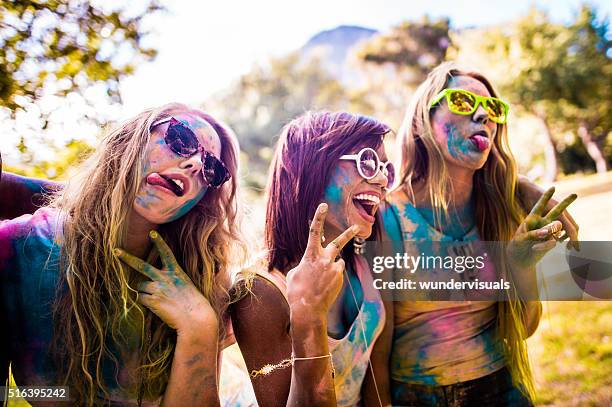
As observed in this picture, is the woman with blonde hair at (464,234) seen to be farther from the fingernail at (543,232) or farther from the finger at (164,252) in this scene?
the finger at (164,252)

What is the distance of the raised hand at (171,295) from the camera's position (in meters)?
1.64

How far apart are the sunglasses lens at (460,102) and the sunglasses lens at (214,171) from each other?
0.85m

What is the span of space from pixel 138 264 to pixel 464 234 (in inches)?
44.7

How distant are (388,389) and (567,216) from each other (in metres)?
0.89

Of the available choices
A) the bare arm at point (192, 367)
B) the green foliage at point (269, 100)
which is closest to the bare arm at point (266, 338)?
the bare arm at point (192, 367)

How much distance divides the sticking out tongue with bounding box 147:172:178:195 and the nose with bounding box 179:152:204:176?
6 centimetres

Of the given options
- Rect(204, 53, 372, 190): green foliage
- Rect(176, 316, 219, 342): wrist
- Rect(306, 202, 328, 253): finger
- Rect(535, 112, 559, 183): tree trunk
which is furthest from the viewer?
Rect(204, 53, 372, 190): green foliage

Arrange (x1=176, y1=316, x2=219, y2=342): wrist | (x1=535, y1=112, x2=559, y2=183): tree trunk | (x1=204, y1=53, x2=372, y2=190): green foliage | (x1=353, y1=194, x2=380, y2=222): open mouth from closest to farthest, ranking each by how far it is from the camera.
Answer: (x1=176, y1=316, x2=219, y2=342): wrist < (x1=353, y1=194, x2=380, y2=222): open mouth < (x1=535, y1=112, x2=559, y2=183): tree trunk < (x1=204, y1=53, x2=372, y2=190): green foliage

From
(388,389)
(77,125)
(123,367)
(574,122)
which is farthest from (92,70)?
(574,122)

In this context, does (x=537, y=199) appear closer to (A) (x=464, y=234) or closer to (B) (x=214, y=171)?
(A) (x=464, y=234)

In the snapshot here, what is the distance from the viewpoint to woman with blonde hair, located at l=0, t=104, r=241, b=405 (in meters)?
1.65

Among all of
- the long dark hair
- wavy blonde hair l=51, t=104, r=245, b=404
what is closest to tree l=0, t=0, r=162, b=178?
wavy blonde hair l=51, t=104, r=245, b=404

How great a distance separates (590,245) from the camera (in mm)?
2090

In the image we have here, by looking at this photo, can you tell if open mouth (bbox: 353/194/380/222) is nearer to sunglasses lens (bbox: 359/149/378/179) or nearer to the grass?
sunglasses lens (bbox: 359/149/378/179)
